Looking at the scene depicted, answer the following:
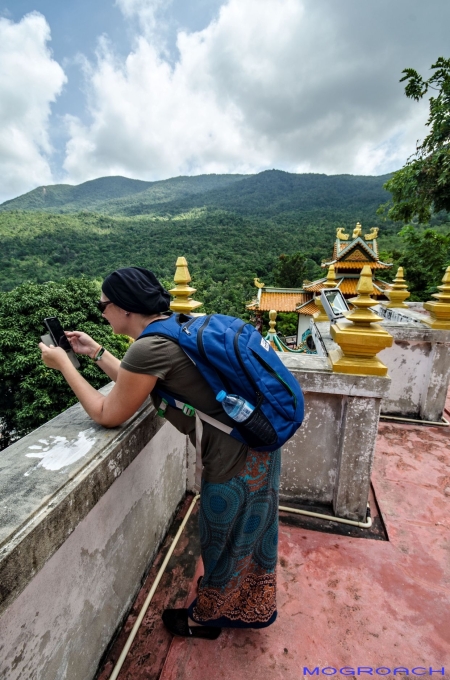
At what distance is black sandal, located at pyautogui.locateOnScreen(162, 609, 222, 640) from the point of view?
1.48 metres

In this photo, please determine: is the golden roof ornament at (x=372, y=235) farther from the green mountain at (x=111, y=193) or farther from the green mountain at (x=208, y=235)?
the green mountain at (x=111, y=193)

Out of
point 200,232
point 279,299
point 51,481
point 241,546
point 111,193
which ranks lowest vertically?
point 279,299

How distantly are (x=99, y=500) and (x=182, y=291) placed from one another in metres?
1.53

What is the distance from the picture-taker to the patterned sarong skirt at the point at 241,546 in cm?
127

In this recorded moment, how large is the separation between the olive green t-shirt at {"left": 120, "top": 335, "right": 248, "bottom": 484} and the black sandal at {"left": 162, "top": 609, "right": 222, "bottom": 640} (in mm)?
821

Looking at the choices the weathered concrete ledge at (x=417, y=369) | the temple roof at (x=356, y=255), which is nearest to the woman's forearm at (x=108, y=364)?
the weathered concrete ledge at (x=417, y=369)

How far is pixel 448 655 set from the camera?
4.74ft

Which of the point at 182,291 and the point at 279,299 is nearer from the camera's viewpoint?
the point at 182,291

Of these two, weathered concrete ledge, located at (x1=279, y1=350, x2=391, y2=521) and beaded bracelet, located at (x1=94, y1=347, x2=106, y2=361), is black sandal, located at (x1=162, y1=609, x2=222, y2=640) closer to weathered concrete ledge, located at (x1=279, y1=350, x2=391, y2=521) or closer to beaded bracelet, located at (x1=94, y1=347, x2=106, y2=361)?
weathered concrete ledge, located at (x1=279, y1=350, x2=391, y2=521)

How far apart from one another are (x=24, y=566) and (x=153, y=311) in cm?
79

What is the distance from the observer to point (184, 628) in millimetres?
1495

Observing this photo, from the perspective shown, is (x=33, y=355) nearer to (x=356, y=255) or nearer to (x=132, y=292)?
(x=132, y=292)

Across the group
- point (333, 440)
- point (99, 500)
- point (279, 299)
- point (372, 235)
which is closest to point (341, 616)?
point (333, 440)

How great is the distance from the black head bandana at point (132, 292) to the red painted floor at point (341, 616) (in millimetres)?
1498
